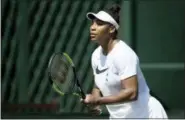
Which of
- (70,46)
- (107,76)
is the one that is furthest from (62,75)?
(70,46)

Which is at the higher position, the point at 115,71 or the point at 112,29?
the point at 112,29

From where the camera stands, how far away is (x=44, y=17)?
29.0 ft

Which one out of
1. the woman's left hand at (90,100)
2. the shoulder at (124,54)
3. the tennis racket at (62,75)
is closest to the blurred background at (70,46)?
the tennis racket at (62,75)

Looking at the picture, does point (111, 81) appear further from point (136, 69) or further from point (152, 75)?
point (152, 75)

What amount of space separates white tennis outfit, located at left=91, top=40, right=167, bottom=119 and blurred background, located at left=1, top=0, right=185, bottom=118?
3.10m

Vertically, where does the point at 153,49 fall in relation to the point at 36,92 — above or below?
above

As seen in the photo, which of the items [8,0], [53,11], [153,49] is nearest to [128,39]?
[153,49]

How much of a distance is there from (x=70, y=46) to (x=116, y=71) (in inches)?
142

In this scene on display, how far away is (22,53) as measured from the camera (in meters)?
8.91

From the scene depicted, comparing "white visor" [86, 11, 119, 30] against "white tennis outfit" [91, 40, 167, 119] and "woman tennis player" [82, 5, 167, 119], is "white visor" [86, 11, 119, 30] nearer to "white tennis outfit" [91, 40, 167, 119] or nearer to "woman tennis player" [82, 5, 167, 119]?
"woman tennis player" [82, 5, 167, 119]

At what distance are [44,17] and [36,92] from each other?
974 millimetres

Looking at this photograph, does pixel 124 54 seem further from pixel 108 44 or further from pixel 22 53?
pixel 22 53

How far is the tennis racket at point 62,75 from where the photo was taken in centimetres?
543

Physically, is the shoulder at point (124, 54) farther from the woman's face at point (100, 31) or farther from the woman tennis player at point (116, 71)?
the woman's face at point (100, 31)
